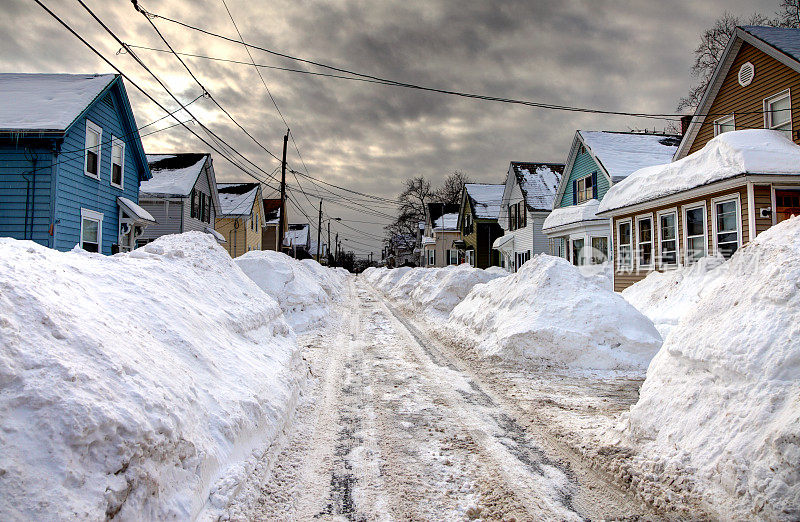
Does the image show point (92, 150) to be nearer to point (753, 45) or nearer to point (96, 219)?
point (96, 219)

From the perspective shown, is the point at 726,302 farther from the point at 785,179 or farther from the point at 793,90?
the point at 793,90

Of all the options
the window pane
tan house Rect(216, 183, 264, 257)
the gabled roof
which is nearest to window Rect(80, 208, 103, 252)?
tan house Rect(216, 183, 264, 257)

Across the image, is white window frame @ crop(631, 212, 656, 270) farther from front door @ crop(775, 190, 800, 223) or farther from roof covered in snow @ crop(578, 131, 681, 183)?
roof covered in snow @ crop(578, 131, 681, 183)

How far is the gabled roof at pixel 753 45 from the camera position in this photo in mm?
14328

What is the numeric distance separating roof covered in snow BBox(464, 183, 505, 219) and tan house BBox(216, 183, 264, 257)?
18.8 meters

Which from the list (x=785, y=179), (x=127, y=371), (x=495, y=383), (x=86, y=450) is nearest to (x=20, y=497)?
(x=86, y=450)

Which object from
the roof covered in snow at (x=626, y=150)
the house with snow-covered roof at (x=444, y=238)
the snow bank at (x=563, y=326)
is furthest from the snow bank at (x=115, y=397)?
the house with snow-covered roof at (x=444, y=238)

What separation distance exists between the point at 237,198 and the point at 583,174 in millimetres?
26522

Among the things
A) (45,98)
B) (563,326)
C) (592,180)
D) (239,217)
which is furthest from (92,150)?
(592,180)

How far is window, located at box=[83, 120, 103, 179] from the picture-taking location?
15.4m

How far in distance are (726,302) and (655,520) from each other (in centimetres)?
217

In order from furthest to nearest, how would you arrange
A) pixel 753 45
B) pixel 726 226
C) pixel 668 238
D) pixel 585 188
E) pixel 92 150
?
pixel 585 188, pixel 668 238, pixel 92 150, pixel 753 45, pixel 726 226

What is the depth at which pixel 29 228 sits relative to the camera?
533 inches

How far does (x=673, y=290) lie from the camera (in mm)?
14422
